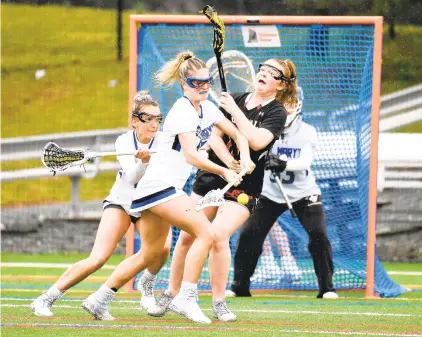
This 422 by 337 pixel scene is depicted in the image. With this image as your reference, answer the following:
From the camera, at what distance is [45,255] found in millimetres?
14117

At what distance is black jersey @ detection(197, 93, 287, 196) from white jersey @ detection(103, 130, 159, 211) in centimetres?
58

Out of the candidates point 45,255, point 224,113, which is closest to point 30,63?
point 45,255

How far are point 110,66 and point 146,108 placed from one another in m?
17.5

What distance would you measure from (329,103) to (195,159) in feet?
11.2

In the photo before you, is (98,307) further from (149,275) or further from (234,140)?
(234,140)

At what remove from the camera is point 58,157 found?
7.57 m

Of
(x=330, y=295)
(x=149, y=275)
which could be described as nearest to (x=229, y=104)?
(x=149, y=275)

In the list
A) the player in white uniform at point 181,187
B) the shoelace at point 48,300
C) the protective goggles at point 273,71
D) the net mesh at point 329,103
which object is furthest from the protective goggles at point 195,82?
the net mesh at point 329,103

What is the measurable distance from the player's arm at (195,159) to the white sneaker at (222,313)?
84 cm

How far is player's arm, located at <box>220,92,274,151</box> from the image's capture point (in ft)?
25.5

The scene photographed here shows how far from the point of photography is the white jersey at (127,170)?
7.41 meters

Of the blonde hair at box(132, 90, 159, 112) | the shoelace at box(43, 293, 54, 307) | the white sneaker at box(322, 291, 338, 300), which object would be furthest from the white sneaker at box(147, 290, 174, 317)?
the white sneaker at box(322, 291, 338, 300)

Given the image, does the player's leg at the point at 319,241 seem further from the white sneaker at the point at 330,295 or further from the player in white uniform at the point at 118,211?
the player in white uniform at the point at 118,211

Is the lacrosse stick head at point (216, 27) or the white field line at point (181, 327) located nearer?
the white field line at point (181, 327)
